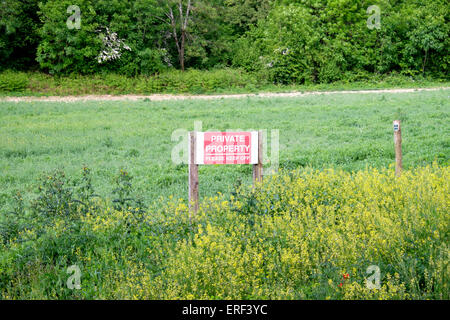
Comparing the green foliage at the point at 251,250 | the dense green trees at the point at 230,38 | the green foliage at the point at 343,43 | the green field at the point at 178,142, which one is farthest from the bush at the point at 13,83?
the green foliage at the point at 251,250

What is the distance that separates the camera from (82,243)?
6.89 m

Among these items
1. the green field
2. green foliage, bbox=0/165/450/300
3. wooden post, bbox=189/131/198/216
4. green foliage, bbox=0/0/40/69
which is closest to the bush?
green foliage, bbox=0/0/40/69

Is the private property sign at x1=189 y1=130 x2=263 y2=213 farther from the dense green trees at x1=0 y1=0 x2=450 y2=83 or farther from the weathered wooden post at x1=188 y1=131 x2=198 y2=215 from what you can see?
the dense green trees at x1=0 y1=0 x2=450 y2=83

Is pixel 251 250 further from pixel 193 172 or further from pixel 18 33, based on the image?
pixel 18 33

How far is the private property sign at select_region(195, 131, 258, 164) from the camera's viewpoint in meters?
7.48

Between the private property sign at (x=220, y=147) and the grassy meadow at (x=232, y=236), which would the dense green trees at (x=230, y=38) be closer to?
the grassy meadow at (x=232, y=236)

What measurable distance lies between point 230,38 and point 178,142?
32.9m

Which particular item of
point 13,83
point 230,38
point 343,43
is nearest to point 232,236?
point 13,83

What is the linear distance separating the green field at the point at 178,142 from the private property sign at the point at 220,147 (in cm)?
189

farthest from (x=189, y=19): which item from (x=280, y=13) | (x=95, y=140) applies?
(x=95, y=140)

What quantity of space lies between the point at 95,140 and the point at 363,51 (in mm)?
32946

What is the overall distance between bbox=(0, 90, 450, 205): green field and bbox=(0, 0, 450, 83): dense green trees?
1367 centimetres

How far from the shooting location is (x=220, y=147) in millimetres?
7527
